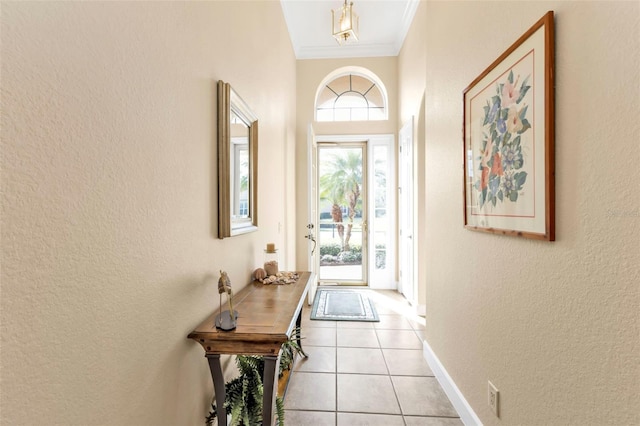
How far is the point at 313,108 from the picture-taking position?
441 cm

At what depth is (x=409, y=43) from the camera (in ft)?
12.3

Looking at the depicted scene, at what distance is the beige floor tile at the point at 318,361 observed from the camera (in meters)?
2.31

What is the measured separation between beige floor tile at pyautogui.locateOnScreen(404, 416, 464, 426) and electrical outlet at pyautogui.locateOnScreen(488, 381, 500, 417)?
1.27 feet

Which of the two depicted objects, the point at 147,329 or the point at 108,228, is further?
the point at 147,329

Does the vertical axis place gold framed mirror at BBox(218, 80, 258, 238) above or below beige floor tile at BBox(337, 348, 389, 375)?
above

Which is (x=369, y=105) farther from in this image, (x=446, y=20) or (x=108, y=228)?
(x=108, y=228)

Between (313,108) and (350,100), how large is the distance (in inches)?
23.3

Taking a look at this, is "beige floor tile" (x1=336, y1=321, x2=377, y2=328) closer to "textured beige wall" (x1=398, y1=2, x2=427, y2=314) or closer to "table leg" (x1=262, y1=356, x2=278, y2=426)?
"textured beige wall" (x1=398, y1=2, x2=427, y2=314)

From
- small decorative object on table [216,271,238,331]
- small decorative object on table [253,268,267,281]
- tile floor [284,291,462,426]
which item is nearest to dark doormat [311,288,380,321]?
tile floor [284,291,462,426]

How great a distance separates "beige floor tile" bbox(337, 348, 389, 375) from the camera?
229 centimetres

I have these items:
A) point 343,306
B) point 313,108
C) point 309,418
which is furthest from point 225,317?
point 313,108

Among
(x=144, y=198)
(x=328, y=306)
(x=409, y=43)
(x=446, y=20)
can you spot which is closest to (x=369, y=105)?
(x=409, y=43)

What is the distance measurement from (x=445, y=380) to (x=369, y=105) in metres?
3.68

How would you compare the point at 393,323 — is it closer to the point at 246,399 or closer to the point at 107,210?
the point at 246,399
